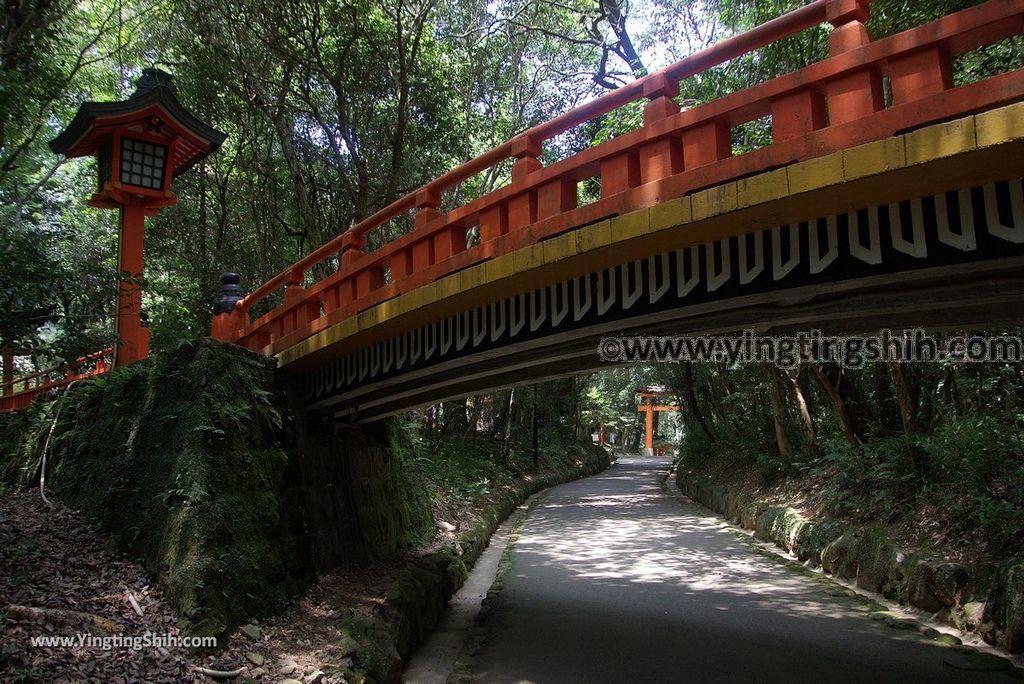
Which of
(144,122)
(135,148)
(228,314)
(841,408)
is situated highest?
(144,122)

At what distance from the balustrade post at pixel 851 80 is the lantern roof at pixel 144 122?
28.7 ft

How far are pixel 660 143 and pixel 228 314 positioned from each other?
664 centimetres

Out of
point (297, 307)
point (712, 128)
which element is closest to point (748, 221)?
point (712, 128)

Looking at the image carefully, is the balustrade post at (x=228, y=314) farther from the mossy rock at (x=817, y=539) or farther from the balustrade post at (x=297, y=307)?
the mossy rock at (x=817, y=539)

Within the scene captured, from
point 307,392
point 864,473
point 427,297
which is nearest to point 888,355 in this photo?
point 864,473

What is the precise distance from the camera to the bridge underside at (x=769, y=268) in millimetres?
3354

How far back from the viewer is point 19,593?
4641mm

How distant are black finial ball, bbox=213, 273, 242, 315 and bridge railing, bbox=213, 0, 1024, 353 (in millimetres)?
2927

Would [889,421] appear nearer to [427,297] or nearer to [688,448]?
[427,297]

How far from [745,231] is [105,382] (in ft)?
22.5

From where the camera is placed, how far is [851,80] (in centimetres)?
373

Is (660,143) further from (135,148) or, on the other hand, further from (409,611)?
(135,148)

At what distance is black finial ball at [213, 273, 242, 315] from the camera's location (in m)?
9.10

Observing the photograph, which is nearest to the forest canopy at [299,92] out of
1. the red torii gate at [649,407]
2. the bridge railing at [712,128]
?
the bridge railing at [712,128]
